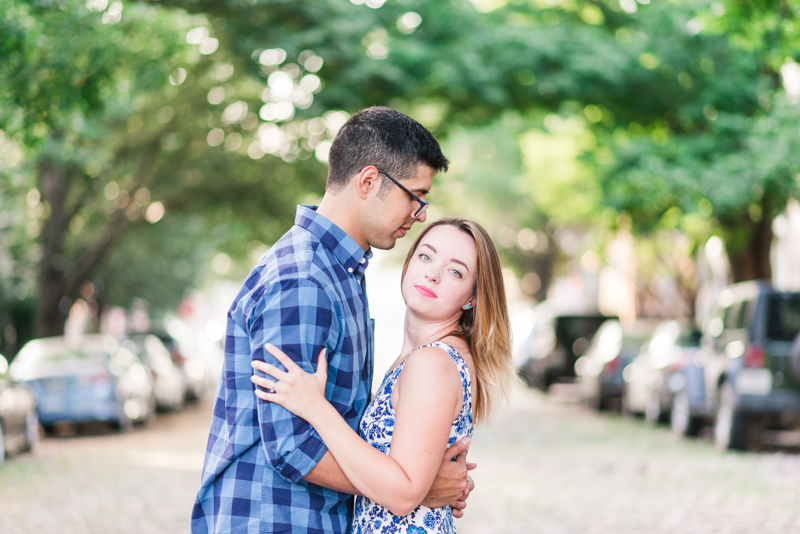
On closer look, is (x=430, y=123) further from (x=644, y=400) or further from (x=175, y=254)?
(x=175, y=254)

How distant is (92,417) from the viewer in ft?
51.6

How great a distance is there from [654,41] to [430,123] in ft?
16.7

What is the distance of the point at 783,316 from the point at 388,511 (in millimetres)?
10764

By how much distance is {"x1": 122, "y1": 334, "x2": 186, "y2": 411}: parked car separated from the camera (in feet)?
66.6

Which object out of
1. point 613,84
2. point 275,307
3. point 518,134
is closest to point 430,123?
point 613,84

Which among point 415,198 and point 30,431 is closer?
point 415,198

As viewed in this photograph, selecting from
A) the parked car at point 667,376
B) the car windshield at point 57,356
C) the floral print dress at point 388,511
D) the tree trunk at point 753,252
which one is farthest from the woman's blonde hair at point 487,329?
the tree trunk at point 753,252

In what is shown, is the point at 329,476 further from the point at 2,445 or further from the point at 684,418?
the point at 684,418

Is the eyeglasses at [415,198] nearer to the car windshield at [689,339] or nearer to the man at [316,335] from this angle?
the man at [316,335]

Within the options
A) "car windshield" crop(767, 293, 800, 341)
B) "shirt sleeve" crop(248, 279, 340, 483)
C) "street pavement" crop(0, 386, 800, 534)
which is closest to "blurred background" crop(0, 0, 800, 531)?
"car windshield" crop(767, 293, 800, 341)

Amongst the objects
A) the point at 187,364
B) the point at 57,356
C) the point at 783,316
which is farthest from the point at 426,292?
the point at 187,364

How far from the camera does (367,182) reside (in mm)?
2793

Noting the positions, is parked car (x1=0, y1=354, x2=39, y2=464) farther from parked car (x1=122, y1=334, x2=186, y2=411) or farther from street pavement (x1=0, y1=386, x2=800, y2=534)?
parked car (x1=122, y1=334, x2=186, y2=411)

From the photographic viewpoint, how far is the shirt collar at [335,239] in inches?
107
